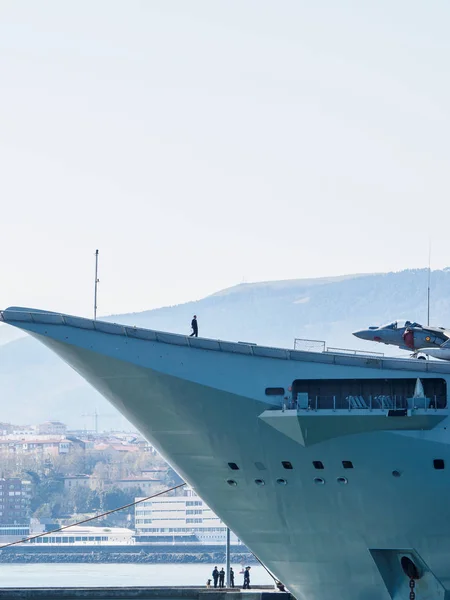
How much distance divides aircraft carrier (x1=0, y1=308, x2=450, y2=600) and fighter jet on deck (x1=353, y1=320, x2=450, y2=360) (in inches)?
143

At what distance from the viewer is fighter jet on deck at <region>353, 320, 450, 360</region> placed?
3797 centimetres

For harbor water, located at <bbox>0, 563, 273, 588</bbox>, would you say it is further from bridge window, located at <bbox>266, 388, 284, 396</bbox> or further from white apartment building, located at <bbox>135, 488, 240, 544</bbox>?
bridge window, located at <bbox>266, 388, 284, 396</bbox>

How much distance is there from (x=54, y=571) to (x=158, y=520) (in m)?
43.9

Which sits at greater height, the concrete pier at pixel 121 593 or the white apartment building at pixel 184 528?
the concrete pier at pixel 121 593

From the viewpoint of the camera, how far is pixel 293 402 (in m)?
33.5

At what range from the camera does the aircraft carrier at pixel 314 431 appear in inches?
1297

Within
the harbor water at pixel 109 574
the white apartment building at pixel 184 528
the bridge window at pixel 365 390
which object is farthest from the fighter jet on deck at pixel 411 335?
the white apartment building at pixel 184 528

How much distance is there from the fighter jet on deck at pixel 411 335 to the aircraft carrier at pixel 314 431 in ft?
11.9

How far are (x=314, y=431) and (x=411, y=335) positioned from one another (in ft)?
21.6

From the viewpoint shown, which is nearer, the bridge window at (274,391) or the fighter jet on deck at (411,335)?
the bridge window at (274,391)

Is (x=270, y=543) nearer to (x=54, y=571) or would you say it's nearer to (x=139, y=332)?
(x=139, y=332)

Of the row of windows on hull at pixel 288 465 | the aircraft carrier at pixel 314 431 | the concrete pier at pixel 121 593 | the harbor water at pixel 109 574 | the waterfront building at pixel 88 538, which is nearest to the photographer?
the aircraft carrier at pixel 314 431

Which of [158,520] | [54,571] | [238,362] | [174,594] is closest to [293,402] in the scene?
[238,362]

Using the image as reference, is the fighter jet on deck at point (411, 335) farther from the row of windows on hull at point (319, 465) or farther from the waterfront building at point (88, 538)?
the waterfront building at point (88, 538)
